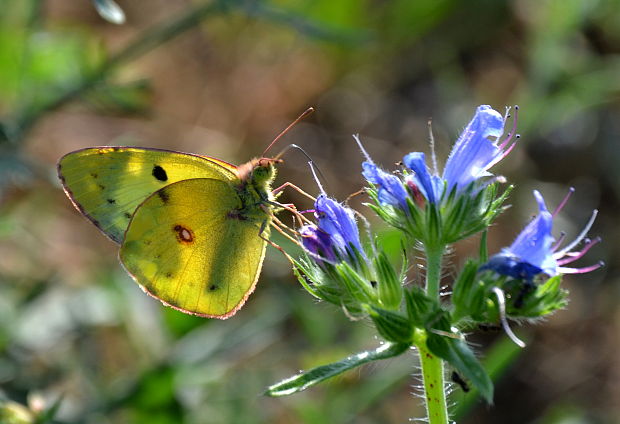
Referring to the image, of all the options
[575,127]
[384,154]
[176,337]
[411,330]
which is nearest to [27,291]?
[176,337]

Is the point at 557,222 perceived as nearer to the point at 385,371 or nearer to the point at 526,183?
the point at 526,183

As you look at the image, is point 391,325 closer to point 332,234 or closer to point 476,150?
point 332,234

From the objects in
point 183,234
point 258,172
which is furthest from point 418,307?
point 183,234

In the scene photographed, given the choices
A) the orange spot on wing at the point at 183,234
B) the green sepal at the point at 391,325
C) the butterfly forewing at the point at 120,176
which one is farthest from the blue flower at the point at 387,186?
the orange spot on wing at the point at 183,234

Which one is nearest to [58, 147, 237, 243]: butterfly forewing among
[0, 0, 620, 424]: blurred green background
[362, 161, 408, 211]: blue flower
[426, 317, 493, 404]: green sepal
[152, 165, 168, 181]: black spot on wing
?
[152, 165, 168, 181]: black spot on wing

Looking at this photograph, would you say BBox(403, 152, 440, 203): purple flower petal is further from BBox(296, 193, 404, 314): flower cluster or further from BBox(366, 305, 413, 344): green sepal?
BBox(366, 305, 413, 344): green sepal

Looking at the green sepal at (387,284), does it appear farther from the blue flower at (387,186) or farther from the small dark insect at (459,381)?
the small dark insect at (459,381)
